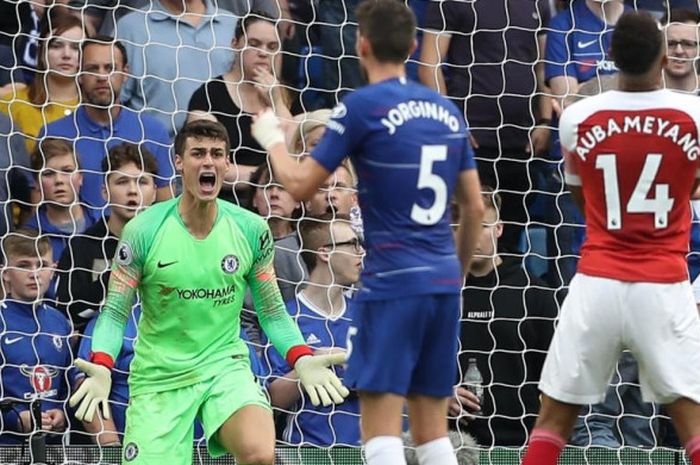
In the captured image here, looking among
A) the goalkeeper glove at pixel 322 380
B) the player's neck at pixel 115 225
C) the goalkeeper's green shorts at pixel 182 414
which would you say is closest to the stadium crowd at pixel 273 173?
the player's neck at pixel 115 225

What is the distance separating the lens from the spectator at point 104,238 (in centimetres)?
908

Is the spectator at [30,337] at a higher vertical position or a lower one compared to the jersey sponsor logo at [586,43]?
lower

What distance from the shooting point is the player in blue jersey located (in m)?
5.87

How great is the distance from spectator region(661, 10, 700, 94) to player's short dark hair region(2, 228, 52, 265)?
359 centimetres

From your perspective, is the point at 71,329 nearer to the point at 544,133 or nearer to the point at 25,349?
the point at 25,349

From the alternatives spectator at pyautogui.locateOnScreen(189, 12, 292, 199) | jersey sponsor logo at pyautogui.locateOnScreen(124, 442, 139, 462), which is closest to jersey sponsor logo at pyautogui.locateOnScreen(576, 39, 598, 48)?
spectator at pyautogui.locateOnScreen(189, 12, 292, 199)

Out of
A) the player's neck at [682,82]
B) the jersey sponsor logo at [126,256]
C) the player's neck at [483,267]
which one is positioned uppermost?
the player's neck at [682,82]

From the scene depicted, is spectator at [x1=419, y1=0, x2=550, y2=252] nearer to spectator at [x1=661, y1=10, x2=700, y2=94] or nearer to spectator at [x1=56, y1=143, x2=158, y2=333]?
spectator at [x1=661, y1=10, x2=700, y2=94]

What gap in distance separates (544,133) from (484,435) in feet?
6.18

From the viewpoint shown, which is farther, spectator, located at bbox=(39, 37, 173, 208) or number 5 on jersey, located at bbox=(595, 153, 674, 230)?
spectator, located at bbox=(39, 37, 173, 208)

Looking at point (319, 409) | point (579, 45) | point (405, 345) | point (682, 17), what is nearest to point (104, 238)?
point (319, 409)

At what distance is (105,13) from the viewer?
9.91 m

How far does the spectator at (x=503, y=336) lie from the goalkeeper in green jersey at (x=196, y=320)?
1.82 metres

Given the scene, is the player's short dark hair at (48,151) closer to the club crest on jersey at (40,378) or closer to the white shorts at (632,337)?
the club crest on jersey at (40,378)
